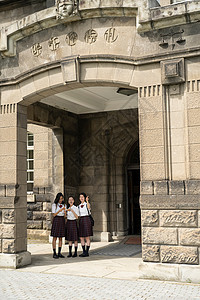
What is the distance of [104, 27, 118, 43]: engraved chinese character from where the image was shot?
27.7 feet

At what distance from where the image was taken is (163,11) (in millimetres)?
7820

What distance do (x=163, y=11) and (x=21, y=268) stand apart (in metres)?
6.35

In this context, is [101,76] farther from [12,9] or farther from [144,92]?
[12,9]

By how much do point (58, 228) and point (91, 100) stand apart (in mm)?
4133

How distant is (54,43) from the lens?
29.7 ft

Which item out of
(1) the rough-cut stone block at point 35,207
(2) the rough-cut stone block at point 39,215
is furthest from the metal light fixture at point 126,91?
(2) the rough-cut stone block at point 39,215

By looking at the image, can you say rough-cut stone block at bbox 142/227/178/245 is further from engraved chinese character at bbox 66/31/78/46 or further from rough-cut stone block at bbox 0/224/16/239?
engraved chinese character at bbox 66/31/78/46

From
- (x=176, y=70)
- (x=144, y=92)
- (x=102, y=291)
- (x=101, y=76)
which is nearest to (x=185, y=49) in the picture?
(x=176, y=70)

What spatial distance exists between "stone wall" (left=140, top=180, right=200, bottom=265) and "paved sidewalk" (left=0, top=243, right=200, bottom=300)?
55 centimetres

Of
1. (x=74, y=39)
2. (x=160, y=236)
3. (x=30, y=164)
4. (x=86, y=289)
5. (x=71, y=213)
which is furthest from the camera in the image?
(x=30, y=164)

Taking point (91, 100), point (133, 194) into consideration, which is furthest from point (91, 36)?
point (133, 194)

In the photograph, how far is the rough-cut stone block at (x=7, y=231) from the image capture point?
909 centimetres

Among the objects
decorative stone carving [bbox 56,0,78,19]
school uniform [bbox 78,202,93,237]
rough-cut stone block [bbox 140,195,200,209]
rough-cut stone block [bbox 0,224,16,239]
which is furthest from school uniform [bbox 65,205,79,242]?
decorative stone carving [bbox 56,0,78,19]

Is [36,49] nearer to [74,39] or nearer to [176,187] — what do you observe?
[74,39]
